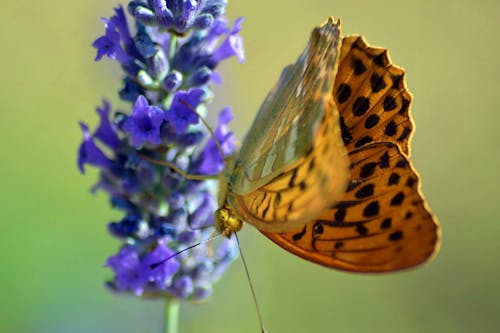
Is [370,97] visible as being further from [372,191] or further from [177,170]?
[177,170]

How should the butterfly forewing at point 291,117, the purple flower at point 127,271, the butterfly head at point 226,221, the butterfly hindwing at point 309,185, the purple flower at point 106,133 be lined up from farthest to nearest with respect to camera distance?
the purple flower at point 106,133 < the purple flower at point 127,271 < the butterfly head at point 226,221 < the butterfly forewing at point 291,117 < the butterfly hindwing at point 309,185

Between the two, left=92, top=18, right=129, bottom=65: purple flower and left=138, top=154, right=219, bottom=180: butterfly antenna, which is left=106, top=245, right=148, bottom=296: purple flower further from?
left=92, top=18, right=129, bottom=65: purple flower

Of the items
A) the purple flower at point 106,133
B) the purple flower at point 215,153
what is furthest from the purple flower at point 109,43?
the purple flower at point 215,153

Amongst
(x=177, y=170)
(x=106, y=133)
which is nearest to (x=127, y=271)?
(x=177, y=170)

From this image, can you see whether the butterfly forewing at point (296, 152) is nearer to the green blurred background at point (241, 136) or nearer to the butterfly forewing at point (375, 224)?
the butterfly forewing at point (375, 224)

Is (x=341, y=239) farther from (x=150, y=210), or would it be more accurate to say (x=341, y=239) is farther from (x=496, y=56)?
(x=496, y=56)

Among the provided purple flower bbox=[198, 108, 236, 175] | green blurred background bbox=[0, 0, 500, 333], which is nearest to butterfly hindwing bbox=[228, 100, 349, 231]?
purple flower bbox=[198, 108, 236, 175]
